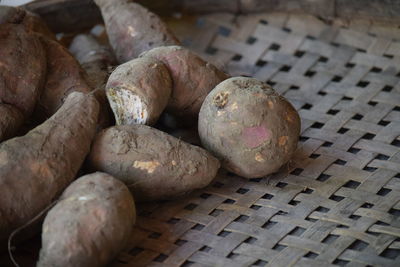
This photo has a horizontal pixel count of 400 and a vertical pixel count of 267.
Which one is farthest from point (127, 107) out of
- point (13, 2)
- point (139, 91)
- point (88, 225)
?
point (13, 2)

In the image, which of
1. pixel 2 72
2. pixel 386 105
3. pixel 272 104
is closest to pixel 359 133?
pixel 386 105

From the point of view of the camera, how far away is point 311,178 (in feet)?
4.78

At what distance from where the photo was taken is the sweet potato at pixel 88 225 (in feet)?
3.69

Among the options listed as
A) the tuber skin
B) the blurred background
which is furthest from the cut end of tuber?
the blurred background

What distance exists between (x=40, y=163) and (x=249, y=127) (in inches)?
18.0

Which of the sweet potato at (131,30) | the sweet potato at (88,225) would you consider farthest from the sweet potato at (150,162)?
the sweet potato at (131,30)

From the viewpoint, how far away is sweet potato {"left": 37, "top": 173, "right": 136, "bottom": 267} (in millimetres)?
1124

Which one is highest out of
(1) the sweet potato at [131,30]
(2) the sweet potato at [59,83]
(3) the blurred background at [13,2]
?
(3) the blurred background at [13,2]

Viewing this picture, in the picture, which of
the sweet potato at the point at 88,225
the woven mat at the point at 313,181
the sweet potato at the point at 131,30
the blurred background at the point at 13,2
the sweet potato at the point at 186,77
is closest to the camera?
the sweet potato at the point at 88,225

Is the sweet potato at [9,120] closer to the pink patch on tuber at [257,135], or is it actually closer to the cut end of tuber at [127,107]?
the cut end of tuber at [127,107]

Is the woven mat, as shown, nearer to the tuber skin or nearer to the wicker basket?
the wicker basket

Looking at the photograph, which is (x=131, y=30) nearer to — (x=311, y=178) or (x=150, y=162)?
(x=150, y=162)

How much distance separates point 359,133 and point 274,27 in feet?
1.98

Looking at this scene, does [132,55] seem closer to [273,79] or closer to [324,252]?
[273,79]
